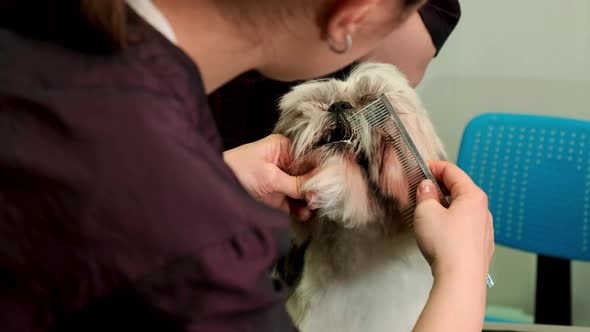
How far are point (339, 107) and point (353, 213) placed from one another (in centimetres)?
20

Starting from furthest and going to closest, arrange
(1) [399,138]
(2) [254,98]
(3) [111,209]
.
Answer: (2) [254,98]
(1) [399,138]
(3) [111,209]

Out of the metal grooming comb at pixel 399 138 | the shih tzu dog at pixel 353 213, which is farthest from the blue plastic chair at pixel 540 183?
the metal grooming comb at pixel 399 138

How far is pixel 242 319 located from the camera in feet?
1.90

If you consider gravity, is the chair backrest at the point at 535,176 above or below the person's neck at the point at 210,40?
below

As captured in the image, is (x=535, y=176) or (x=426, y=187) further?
(x=535, y=176)

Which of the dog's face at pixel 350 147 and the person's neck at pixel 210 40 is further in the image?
the dog's face at pixel 350 147

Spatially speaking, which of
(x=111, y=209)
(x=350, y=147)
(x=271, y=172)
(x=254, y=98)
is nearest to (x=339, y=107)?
(x=350, y=147)

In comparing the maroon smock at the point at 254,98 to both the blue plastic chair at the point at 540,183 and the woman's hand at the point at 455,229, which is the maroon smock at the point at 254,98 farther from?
the woman's hand at the point at 455,229

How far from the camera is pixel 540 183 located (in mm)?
1741

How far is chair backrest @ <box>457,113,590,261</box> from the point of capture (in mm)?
1702

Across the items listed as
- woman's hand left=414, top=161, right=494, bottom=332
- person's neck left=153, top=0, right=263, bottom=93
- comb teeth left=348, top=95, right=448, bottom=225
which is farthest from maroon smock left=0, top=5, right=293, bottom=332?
comb teeth left=348, top=95, right=448, bottom=225

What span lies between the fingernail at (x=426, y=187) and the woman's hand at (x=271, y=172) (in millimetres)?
221

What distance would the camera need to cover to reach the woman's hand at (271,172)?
109 cm

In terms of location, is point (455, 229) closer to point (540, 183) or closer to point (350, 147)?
point (350, 147)
